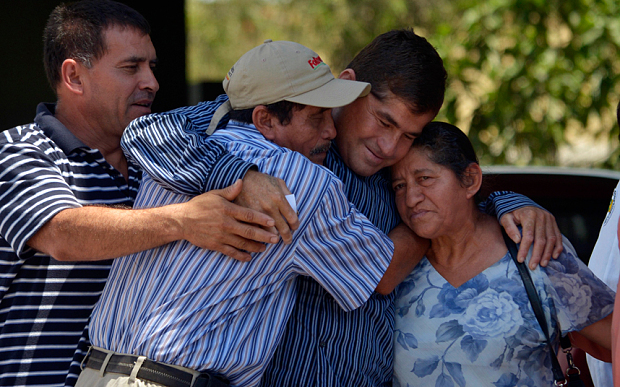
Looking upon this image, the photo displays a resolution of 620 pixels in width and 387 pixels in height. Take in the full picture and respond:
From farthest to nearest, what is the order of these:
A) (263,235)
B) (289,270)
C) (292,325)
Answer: (292,325) → (289,270) → (263,235)

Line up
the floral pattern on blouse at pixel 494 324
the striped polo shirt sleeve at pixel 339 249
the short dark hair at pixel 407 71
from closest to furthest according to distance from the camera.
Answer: the striped polo shirt sleeve at pixel 339 249, the floral pattern on blouse at pixel 494 324, the short dark hair at pixel 407 71

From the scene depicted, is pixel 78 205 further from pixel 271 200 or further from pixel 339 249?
pixel 339 249

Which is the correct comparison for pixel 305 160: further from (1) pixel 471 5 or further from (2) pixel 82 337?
(1) pixel 471 5

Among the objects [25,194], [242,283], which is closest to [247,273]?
[242,283]

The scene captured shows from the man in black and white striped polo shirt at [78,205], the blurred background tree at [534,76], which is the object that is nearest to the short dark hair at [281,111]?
the man in black and white striped polo shirt at [78,205]

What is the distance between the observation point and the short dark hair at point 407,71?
220 centimetres

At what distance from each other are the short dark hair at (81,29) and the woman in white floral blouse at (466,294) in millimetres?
1251

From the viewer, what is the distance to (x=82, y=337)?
6.92 feet

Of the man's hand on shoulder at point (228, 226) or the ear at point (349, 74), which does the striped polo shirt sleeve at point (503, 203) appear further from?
the man's hand on shoulder at point (228, 226)

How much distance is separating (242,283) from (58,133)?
1018mm

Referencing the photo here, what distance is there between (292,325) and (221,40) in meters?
15.0

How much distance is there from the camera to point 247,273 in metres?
1.73

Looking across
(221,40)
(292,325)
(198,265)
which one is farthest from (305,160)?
(221,40)

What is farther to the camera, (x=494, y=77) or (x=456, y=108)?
(x=456, y=108)
